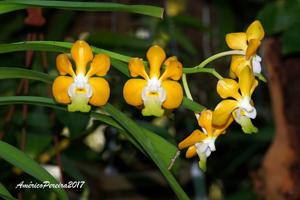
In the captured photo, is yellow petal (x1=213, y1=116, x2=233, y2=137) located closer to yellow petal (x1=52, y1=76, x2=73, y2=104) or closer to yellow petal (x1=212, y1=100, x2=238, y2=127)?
yellow petal (x1=212, y1=100, x2=238, y2=127)

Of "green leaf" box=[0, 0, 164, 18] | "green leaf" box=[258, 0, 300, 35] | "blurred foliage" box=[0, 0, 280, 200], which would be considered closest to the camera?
"green leaf" box=[0, 0, 164, 18]

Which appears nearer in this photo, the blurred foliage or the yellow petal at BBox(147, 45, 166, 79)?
the yellow petal at BBox(147, 45, 166, 79)

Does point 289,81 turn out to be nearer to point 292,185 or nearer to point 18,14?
point 292,185

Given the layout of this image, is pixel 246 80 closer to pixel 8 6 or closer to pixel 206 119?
pixel 206 119

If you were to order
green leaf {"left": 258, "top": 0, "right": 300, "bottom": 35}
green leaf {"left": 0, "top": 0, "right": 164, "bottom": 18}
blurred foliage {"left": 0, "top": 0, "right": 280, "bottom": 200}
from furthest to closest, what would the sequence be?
1. green leaf {"left": 258, "top": 0, "right": 300, "bottom": 35}
2. blurred foliage {"left": 0, "top": 0, "right": 280, "bottom": 200}
3. green leaf {"left": 0, "top": 0, "right": 164, "bottom": 18}

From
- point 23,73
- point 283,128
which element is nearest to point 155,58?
point 23,73

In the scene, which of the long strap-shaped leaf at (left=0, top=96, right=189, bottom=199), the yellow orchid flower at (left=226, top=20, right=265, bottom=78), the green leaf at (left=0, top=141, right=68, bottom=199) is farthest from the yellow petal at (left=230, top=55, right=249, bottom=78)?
the green leaf at (left=0, top=141, right=68, bottom=199)

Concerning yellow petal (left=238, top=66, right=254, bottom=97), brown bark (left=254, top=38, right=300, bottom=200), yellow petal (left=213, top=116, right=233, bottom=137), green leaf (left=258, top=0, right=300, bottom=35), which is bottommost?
yellow petal (left=213, top=116, right=233, bottom=137)
